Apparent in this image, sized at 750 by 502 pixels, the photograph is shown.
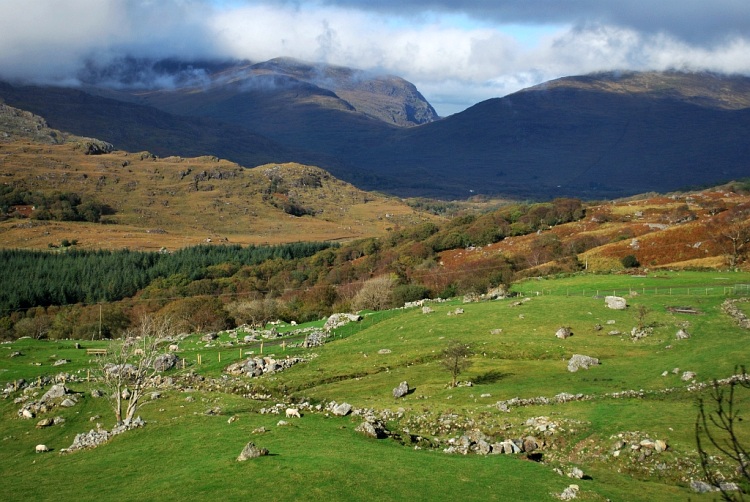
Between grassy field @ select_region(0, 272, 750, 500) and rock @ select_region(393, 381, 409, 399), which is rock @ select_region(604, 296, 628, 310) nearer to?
grassy field @ select_region(0, 272, 750, 500)

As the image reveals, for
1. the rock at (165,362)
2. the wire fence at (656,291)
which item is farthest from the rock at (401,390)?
the wire fence at (656,291)

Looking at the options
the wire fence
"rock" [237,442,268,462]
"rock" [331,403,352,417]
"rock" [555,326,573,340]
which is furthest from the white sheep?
the wire fence

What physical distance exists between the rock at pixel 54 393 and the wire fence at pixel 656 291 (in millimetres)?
40650

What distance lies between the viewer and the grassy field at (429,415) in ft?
71.9

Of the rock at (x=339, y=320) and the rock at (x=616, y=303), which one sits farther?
the rock at (x=339, y=320)

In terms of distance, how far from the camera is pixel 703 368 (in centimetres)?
3403

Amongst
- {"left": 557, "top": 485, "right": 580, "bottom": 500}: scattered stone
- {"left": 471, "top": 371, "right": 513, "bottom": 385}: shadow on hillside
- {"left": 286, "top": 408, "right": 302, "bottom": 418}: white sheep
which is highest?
{"left": 557, "top": 485, "right": 580, "bottom": 500}: scattered stone

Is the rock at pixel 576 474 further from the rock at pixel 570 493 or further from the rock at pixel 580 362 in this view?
the rock at pixel 580 362

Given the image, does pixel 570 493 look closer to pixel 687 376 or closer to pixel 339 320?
pixel 687 376

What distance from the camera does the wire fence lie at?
2146 inches

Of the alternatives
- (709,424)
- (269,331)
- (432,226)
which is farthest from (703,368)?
(432,226)

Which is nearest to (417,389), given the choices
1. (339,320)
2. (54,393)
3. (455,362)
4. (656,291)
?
(455,362)

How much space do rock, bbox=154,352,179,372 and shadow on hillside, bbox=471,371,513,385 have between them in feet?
75.0

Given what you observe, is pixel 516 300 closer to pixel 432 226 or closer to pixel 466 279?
pixel 466 279
